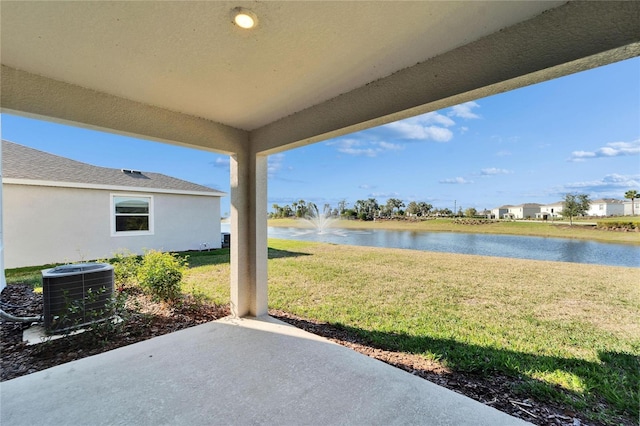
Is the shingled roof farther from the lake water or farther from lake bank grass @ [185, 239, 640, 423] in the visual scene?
the lake water

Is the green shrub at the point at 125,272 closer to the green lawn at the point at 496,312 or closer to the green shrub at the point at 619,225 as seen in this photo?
the green lawn at the point at 496,312

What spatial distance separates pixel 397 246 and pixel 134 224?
31.6 ft

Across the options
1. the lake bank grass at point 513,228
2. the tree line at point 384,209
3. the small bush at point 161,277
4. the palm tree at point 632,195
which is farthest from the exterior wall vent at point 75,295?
the lake bank grass at point 513,228

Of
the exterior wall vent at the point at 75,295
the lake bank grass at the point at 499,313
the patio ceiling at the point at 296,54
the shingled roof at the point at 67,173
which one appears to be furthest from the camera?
the shingled roof at the point at 67,173

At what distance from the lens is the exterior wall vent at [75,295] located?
2.78 metres

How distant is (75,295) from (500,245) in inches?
434

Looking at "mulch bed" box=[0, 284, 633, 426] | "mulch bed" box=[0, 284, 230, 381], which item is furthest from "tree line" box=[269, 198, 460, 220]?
"mulch bed" box=[0, 284, 633, 426]

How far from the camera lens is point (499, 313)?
12.4 feet

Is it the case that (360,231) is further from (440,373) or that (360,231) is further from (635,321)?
(440,373)

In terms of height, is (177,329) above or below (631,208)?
below

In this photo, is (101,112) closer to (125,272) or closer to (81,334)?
(81,334)

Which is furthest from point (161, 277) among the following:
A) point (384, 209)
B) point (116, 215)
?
point (384, 209)

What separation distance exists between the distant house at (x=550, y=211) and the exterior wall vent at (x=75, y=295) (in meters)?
9.94

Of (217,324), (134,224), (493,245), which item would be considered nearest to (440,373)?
(217,324)
